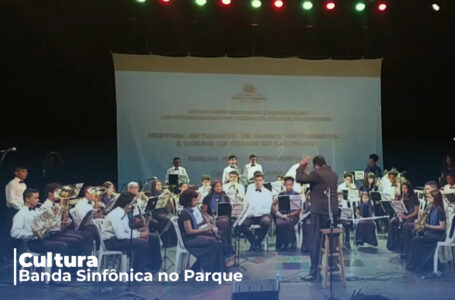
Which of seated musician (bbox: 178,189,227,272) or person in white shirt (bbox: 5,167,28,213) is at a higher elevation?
person in white shirt (bbox: 5,167,28,213)

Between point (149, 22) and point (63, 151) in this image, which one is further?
point (149, 22)

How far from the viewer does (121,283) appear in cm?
506

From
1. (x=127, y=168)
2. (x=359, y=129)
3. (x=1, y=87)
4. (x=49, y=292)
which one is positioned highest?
(x=1, y=87)

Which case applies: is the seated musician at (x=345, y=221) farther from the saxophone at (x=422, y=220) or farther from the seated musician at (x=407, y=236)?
the saxophone at (x=422, y=220)

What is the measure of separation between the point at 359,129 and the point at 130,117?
2305 millimetres

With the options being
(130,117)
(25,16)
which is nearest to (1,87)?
(25,16)

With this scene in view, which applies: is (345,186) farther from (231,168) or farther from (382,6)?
(382,6)

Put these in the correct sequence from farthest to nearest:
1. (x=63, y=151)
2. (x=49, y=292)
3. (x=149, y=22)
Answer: (x=149, y=22) < (x=63, y=151) < (x=49, y=292)

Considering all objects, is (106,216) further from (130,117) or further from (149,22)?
(149,22)

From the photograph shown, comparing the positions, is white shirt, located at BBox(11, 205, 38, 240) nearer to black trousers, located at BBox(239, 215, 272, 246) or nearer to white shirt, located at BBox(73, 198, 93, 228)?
white shirt, located at BBox(73, 198, 93, 228)

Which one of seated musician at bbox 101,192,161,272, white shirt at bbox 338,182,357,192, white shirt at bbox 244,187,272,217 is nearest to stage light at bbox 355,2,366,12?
white shirt at bbox 338,182,357,192

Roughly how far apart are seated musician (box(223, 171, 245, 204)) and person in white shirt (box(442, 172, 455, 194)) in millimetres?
2032

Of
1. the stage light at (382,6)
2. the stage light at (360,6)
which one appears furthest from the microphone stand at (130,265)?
the stage light at (382,6)

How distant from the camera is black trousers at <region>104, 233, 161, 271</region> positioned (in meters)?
5.11
